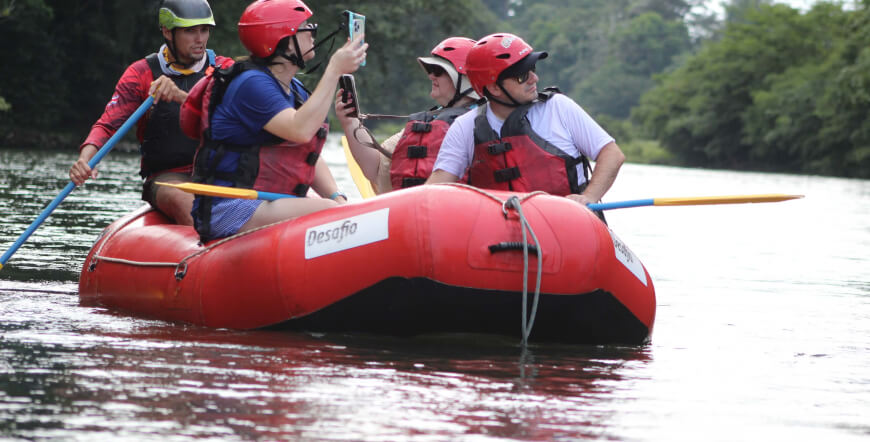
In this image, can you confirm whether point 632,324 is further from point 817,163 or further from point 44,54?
point 817,163

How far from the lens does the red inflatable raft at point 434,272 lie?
15.9 feet

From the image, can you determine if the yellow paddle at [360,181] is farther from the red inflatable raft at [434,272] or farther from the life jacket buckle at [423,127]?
the red inflatable raft at [434,272]

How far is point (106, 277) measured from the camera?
6.19 m

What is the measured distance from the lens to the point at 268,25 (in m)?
5.26

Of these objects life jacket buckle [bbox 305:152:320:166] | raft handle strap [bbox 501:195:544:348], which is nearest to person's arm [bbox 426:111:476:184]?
life jacket buckle [bbox 305:152:320:166]

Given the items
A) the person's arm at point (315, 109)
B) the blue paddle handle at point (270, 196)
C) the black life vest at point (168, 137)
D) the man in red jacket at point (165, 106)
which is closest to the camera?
the person's arm at point (315, 109)

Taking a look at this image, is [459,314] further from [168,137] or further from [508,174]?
[168,137]

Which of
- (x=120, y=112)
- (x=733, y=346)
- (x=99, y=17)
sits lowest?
(x=733, y=346)

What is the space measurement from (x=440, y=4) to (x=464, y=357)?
2871cm

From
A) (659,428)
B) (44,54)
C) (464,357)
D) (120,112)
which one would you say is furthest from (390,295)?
(44,54)

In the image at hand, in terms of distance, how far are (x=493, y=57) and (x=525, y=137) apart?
0.36 m

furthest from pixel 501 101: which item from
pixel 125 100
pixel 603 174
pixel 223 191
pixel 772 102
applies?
pixel 772 102

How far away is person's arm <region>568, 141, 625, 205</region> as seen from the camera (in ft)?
17.9

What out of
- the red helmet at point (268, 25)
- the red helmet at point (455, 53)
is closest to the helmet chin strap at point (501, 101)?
the red helmet at point (455, 53)
